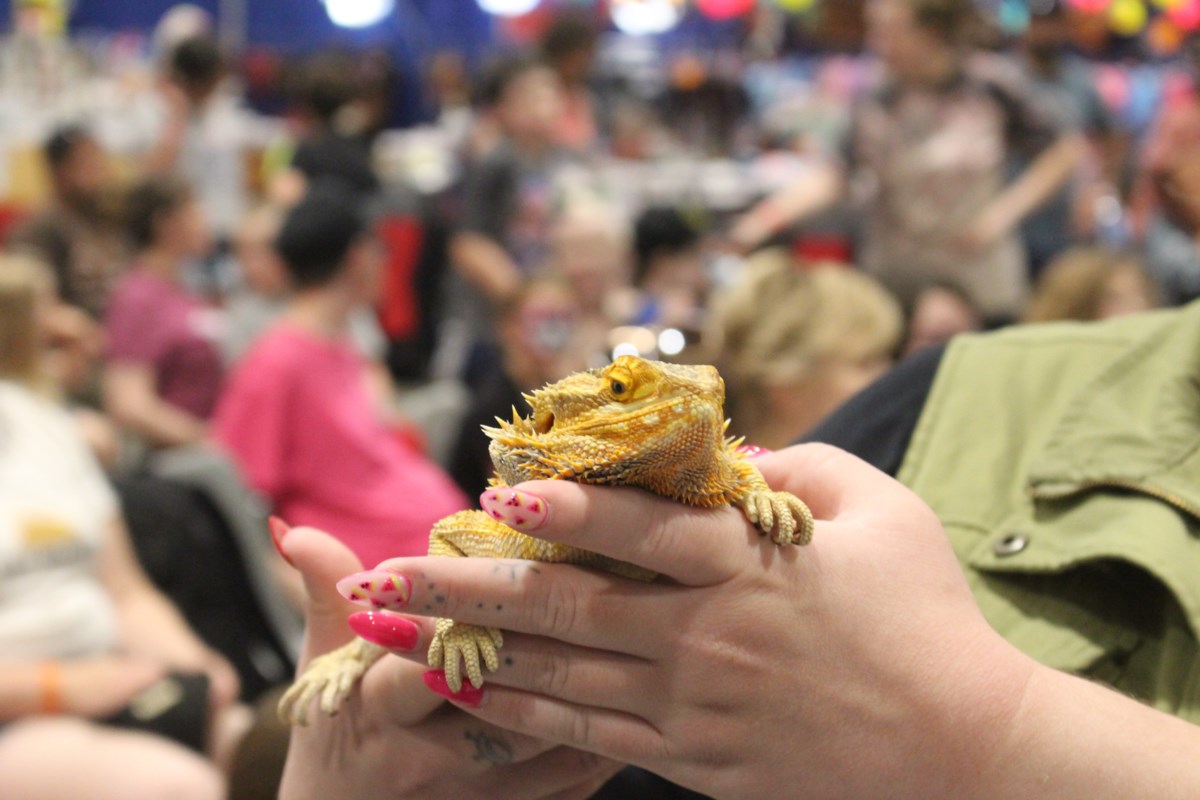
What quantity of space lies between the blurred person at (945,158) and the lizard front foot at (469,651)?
3358mm

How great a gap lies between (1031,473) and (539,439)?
51 centimetres

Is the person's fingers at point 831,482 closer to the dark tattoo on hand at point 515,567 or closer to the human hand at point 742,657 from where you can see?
the human hand at point 742,657

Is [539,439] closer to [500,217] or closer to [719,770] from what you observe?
[719,770]

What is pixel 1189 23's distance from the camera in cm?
1105

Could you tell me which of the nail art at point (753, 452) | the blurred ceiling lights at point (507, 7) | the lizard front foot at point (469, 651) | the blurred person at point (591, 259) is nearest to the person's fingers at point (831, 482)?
the nail art at point (753, 452)

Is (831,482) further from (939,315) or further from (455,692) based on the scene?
(939,315)

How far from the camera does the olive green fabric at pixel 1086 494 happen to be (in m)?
1.02

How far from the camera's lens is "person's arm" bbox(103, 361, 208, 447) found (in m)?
4.25

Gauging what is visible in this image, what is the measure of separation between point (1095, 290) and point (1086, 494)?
97.3 inches

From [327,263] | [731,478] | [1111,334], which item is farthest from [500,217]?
[731,478]

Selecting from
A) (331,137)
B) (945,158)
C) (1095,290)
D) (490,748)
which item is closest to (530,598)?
(490,748)

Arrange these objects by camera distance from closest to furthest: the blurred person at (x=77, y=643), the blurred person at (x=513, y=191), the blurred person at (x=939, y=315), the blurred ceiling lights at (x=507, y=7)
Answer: the blurred person at (x=77, y=643), the blurred person at (x=939, y=315), the blurred person at (x=513, y=191), the blurred ceiling lights at (x=507, y=7)

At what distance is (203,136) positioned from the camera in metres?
6.57

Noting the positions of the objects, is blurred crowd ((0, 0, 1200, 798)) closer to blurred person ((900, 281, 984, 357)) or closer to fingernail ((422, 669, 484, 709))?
blurred person ((900, 281, 984, 357))
